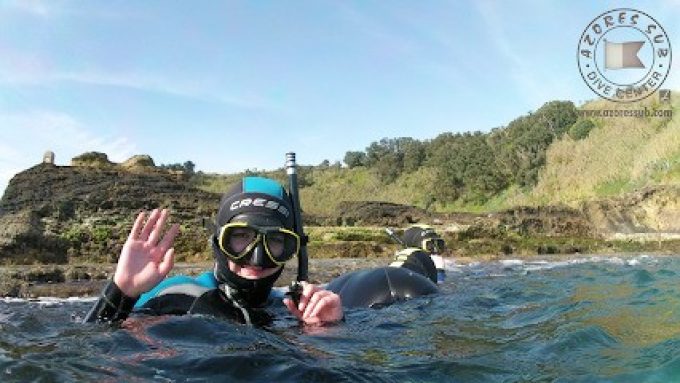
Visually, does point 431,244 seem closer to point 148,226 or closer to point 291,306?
point 291,306

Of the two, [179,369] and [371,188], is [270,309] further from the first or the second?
[371,188]

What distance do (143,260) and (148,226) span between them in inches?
6.6

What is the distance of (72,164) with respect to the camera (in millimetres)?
24578

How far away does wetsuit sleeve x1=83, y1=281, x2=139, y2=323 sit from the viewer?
3107 millimetres

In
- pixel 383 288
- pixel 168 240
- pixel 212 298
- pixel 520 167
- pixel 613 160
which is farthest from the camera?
pixel 520 167

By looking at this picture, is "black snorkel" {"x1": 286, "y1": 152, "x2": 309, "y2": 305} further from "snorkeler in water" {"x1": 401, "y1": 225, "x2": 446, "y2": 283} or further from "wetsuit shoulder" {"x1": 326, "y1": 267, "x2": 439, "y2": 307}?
"snorkeler in water" {"x1": 401, "y1": 225, "x2": 446, "y2": 283}

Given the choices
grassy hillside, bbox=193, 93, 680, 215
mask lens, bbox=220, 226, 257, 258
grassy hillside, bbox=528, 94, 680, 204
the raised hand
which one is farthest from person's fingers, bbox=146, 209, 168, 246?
grassy hillside, bbox=193, 93, 680, 215

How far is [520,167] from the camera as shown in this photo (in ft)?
127

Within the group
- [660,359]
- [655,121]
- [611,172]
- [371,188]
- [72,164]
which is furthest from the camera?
[371,188]

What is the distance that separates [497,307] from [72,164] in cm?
2185

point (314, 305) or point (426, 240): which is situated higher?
point (426, 240)

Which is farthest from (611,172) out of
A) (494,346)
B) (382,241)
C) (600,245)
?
(494,346)

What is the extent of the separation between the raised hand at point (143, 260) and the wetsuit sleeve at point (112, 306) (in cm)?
5

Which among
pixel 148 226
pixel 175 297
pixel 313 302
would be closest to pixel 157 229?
pixel 148 226
